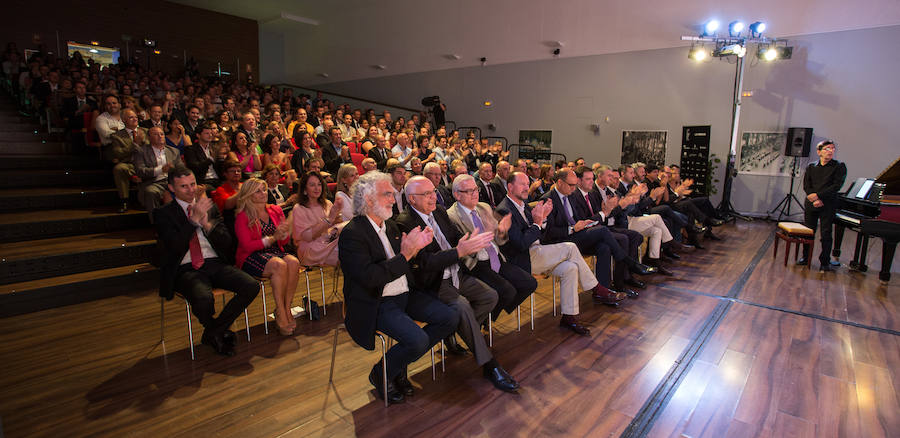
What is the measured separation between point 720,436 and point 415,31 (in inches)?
451

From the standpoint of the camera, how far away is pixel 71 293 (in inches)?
147

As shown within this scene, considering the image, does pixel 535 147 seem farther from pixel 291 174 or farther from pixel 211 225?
pixel 211 225

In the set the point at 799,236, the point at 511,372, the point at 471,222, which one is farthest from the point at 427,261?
the point at 799,236

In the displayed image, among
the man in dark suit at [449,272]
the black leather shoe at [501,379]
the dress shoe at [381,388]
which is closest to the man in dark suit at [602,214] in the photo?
the man in dark suit at [449,272]

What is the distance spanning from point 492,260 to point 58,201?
4922mm

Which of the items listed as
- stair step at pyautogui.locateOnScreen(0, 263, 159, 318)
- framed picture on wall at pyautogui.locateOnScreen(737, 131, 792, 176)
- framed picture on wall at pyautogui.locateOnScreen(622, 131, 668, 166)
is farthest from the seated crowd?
framed picture on wall at pyautogui.locateOnScreen(622, 131, 668, 166)

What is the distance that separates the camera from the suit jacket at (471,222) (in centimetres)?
307

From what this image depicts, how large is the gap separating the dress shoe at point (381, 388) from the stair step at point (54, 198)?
180 inches

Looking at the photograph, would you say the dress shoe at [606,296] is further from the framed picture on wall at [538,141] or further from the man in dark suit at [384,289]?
the framed picture on wall at [538,141]

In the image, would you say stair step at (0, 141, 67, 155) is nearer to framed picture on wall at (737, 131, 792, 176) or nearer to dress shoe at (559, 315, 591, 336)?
dress shoe at (559, 315, 591, 336)

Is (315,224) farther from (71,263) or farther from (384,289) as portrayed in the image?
(71,263)

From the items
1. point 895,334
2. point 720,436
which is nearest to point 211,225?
point 720,436

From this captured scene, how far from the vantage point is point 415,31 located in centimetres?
1177

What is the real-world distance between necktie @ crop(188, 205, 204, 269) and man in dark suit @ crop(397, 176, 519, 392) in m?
1.45
